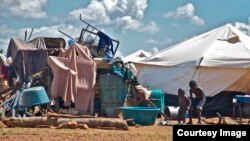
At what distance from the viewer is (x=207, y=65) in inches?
791

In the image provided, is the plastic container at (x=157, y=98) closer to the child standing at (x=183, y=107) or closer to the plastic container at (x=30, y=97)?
the child standing at (x=183, y=107)

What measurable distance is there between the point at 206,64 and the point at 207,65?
8 cm

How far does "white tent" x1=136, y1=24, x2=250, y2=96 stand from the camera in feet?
65.7

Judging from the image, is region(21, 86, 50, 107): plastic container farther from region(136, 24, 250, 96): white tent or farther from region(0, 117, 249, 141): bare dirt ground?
region(136, 24, 250, 96): white tent

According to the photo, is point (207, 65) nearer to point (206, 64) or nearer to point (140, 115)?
point (206, 64)

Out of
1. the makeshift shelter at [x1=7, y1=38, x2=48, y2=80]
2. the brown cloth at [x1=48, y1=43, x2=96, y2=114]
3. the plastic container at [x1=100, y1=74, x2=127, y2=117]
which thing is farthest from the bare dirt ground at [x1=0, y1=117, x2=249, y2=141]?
the makeshift shelter at [x1=7, y1=38, x2=48, y2=80]

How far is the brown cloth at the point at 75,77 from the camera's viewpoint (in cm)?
1739

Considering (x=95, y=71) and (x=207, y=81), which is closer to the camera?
(x=95, y=71)

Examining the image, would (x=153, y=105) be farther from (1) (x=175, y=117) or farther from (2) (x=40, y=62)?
(2) (x=40, y=62)

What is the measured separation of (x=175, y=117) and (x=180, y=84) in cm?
334

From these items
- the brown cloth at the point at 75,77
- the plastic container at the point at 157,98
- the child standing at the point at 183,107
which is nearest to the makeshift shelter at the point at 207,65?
the plastic container at the point at 157,98

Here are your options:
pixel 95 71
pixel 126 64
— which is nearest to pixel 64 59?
pixel 95 71

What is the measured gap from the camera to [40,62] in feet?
64.3

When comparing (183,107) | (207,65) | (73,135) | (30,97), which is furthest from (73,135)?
(207,65)
